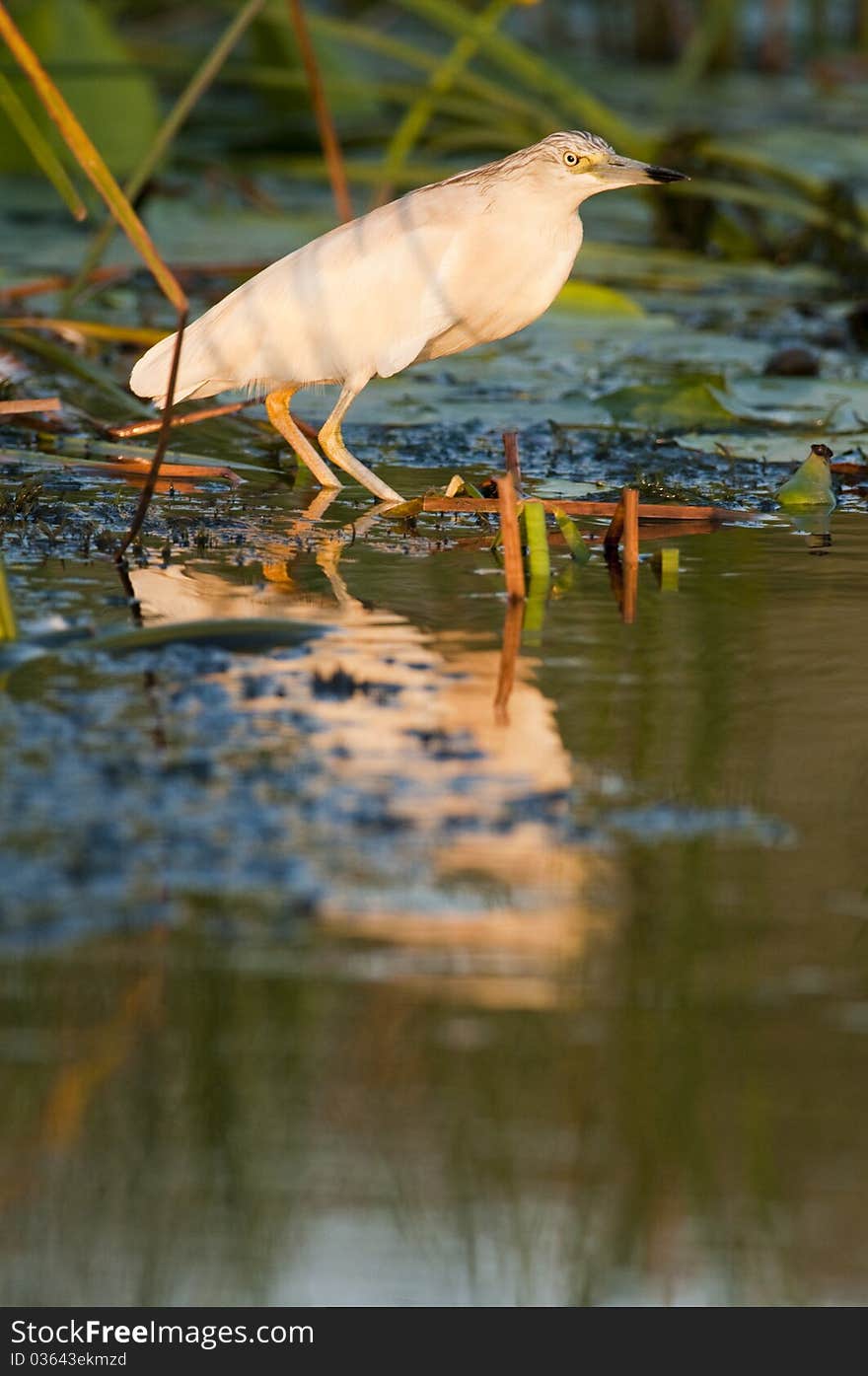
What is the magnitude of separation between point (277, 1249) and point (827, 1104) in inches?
24.9

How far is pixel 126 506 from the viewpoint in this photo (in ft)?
17.0

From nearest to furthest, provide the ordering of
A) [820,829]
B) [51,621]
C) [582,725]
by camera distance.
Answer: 1. [820,829]
2. [582,725]
3. [51,621]

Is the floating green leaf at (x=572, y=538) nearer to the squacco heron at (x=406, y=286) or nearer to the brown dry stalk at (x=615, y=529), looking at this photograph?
the brown dry stalk at (x=615, y=529)

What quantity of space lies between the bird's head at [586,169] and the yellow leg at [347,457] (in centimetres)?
77

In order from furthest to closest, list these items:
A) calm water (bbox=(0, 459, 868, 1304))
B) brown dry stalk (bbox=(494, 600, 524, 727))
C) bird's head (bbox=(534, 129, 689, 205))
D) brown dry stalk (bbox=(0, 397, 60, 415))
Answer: bird's head (bbox=(534, 129, 689, 205)) → brown dry stalk (bbox=(0, 397, 60, 415)) → brown dry stalk (bbox=(494, 600, 524, 727)) → calm water (bbox=(0, 459, 868, 1304))

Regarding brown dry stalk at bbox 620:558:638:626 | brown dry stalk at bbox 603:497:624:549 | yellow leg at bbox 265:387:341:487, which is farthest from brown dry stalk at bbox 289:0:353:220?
brown dry stalk at bbox 620:558:638:626

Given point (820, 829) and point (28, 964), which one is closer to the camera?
point (28, 964)

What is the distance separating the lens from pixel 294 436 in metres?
5.62

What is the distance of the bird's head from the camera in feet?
17.6

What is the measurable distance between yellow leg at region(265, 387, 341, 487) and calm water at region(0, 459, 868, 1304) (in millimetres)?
1574

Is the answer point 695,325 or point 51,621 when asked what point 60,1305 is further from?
point 695,325

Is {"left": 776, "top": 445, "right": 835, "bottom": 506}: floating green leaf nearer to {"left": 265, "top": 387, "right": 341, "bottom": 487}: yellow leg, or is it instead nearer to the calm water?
{"left": 265, "top": 387, "right": 341, "bottom": 487}: yellow leg

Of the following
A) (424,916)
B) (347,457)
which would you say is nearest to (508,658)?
(424,916)

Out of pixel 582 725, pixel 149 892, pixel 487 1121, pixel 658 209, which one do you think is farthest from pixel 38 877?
pixel 658 209
